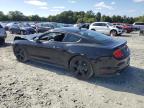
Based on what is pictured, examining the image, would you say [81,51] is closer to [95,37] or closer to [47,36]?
[95,37]

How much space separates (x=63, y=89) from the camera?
234 inches

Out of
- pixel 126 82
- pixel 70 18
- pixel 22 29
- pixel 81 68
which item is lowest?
pixel 126 82

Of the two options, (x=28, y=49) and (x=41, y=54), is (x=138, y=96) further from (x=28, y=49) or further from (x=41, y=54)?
(x=28, y=49)

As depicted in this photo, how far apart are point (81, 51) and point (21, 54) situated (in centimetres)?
305

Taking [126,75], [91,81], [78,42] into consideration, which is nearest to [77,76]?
[91,81]

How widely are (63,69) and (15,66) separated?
5.97 feet

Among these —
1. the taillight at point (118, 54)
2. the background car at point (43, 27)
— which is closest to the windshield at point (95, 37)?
the taillight at point (118, 54)

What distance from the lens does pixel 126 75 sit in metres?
7.18

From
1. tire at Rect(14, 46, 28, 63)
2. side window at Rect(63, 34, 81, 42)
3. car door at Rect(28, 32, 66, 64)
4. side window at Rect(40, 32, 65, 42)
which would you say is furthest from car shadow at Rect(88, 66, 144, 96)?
tire at Rect(14, 46, 28, 63)

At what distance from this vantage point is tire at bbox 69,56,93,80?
21.5ft

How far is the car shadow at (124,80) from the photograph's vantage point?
19.9 feet

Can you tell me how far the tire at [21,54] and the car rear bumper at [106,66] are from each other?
323cm

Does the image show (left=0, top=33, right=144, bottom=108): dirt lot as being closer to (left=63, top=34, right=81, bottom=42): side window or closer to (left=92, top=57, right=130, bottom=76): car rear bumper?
(left=92, top=57, right=130, bottom=76): car rear bumper

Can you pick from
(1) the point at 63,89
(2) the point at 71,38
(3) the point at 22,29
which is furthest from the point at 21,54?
(3) the point at 22,29
